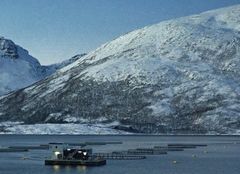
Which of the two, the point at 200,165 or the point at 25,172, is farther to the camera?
the point at 200,165

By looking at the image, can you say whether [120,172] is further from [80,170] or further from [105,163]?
[105,163]

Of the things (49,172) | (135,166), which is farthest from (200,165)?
(49,172)

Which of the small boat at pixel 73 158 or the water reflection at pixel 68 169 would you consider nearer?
the water reflection at pixel 68 169

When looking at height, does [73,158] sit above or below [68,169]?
above

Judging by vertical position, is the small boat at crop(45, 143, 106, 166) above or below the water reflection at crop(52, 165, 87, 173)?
above

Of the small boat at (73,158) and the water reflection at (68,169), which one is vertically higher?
the small boat at (73,158)

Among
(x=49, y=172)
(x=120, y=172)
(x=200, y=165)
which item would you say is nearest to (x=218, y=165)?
(x=200, y=165)

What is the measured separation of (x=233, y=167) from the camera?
7032 inches

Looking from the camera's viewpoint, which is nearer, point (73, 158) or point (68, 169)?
point (68, 169)

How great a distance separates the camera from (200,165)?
18462 centimetres

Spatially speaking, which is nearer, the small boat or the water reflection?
the water reflection

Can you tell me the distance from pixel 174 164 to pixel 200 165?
788cm

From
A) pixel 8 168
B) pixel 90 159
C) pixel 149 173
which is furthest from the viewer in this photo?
pixel 90 159

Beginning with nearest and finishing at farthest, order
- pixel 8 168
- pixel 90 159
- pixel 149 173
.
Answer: pixel 149 173
pixel 8 168
pixel 90 159
